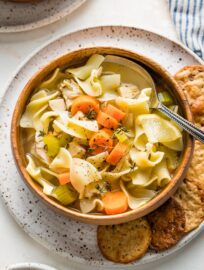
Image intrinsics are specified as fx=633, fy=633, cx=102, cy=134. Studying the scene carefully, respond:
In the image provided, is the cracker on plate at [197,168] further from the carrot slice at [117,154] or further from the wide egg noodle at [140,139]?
the carrot slice at [117,154]

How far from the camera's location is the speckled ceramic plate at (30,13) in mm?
4039

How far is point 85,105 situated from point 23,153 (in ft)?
1.47

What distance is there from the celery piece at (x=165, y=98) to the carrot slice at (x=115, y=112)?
10.0 inches

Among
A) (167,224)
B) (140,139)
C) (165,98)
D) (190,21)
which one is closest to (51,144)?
(140,139)

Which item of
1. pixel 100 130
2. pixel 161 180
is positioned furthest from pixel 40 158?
pixel 161 180

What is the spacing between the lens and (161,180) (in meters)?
3.50

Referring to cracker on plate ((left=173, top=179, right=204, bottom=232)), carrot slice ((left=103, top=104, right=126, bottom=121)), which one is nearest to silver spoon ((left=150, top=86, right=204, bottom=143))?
carrot slice ((left=103, top=104, right=126, bottom=121))

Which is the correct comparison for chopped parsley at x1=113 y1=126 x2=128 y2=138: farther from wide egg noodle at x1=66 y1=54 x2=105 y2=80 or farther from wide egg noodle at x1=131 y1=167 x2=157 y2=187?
wide egg noodle at x1=66 y1=54 x2=105 y2=80

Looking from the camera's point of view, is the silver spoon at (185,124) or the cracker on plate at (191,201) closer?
the silver spoon at (185,124)

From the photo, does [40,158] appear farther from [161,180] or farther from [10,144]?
[161,180]

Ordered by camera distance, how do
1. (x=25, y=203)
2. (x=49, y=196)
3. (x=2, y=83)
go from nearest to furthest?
(x=49, y=196) < (x=25, y=203) < (x=2, y=83)

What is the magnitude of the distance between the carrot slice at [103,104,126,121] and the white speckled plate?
0.54 m

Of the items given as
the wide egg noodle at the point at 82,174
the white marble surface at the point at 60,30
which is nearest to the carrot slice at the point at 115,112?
the wide egg noodle at the point at 82,174

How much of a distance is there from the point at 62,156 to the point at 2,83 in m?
Result: 0.80
